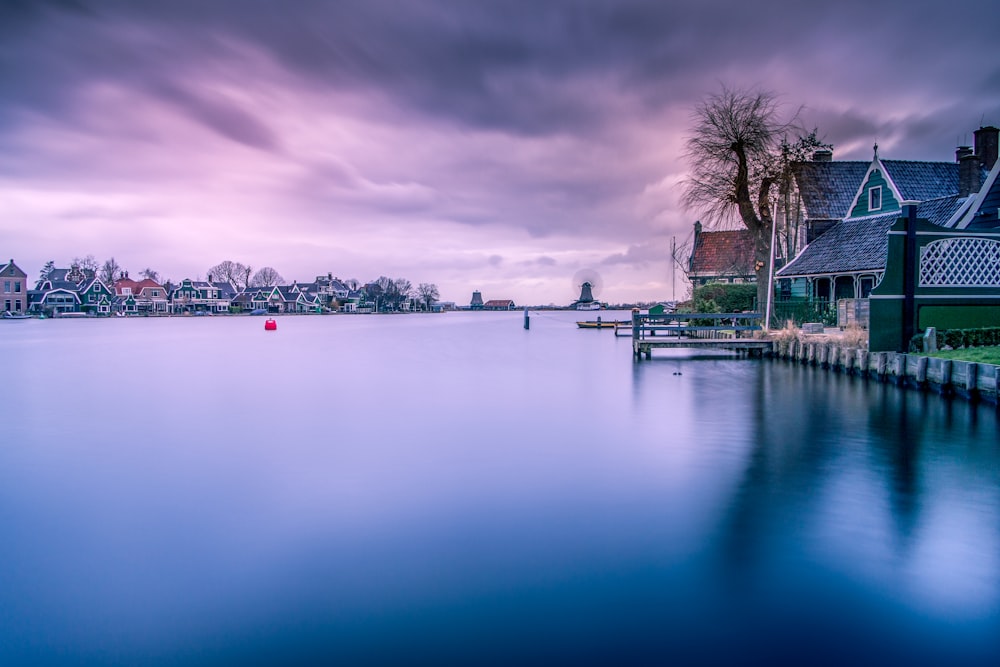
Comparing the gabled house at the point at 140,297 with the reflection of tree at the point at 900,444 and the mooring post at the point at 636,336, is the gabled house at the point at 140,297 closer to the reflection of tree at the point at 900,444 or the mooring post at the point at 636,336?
the mooring post at the point at 636,336

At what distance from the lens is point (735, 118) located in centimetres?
3209

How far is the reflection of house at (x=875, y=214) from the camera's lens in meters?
26.0

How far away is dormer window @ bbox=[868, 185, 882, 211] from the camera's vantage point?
29.7 m

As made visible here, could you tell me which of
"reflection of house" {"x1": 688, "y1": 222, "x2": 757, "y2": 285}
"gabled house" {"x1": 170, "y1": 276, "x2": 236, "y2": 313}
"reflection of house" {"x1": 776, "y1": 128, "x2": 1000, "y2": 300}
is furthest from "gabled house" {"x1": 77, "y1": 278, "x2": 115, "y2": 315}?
"reflection of house" {"x1": 776, "y1": 128, "x2": 1000, "y2": 300}

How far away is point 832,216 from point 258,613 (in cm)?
3687

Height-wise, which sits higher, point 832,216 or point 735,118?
point 735,118

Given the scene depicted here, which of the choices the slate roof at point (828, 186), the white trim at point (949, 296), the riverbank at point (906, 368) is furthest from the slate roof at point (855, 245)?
the white trim at point (949, 296)

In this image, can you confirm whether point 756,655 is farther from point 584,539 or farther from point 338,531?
point 338,531

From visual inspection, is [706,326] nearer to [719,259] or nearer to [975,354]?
[975,354]

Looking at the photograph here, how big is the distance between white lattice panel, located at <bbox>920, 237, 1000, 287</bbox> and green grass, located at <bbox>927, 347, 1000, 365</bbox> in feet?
6.58

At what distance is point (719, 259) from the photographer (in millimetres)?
48625

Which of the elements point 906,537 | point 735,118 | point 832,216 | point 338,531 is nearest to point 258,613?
point 338,531

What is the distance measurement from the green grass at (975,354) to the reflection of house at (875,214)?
935 centimetres

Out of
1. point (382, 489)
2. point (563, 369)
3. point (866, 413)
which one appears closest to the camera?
point (382, 489)
